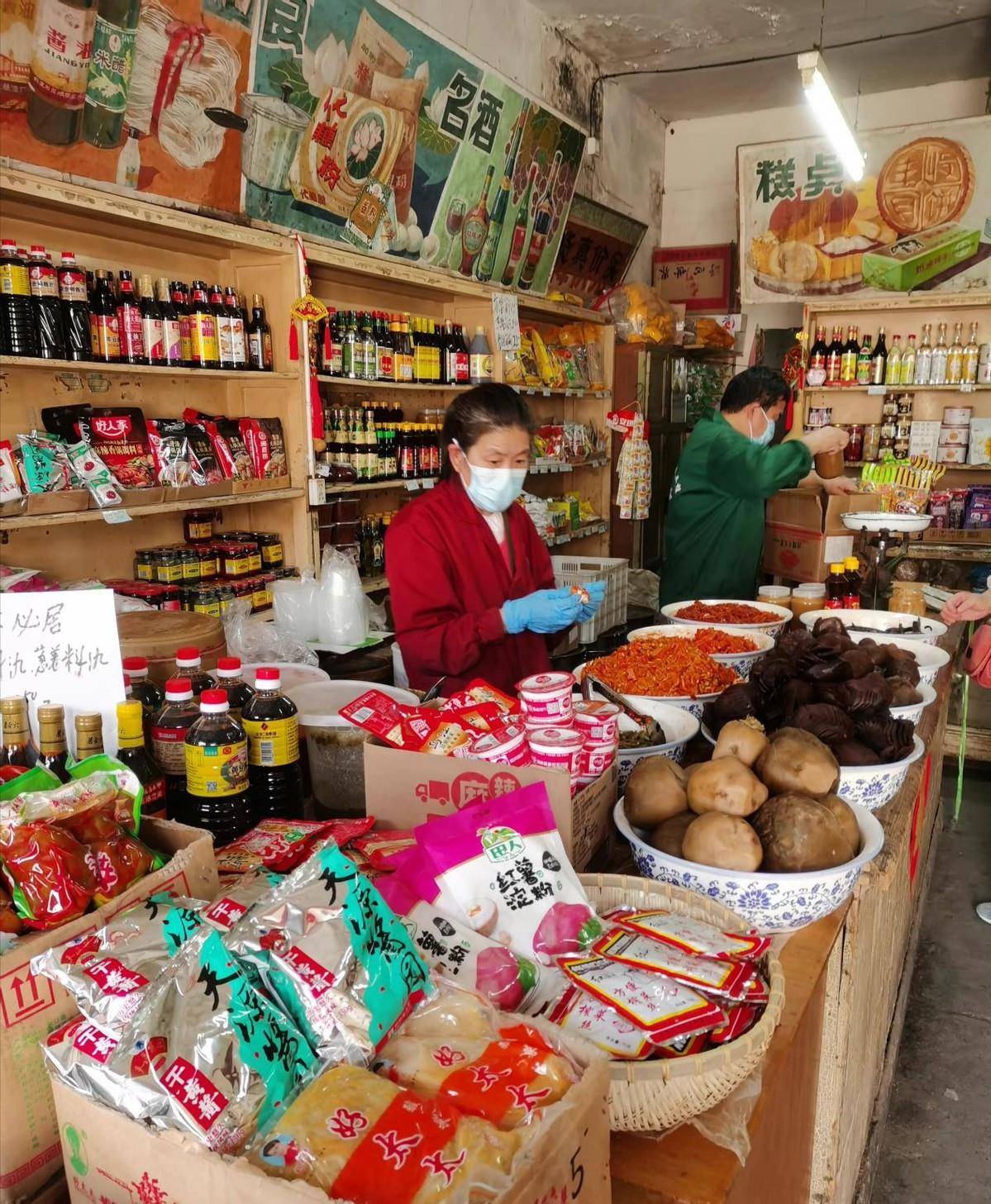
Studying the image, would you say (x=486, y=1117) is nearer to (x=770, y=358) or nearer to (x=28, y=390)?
(x=28, y=390)

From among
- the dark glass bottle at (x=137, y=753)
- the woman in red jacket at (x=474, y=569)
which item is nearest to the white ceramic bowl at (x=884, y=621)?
the woman in red jacket at (x=474, y=569)

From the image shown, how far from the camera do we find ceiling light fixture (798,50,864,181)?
12.9 ft

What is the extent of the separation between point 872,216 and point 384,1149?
6422 mm

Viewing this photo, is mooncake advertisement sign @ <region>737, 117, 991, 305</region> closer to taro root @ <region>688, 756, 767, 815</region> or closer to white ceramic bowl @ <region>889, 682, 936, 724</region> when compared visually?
white ceramic bowl @ <region>889, 682, 936, 724</region>

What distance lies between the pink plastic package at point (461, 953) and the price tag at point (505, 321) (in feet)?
14.2

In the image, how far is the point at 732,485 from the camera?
4.24 m

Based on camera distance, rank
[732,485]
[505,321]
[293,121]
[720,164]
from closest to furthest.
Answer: [293,121]
[732,485]
[505,321]
[720,164]

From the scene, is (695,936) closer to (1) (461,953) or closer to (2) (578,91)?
(1) (461,953)

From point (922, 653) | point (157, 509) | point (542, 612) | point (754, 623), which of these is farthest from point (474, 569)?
point (922, 653)

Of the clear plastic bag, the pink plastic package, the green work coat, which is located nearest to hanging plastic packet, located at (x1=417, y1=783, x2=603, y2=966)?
the pink plastic package

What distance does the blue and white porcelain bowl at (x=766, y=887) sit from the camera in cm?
119

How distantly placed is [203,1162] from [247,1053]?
0.25 ft

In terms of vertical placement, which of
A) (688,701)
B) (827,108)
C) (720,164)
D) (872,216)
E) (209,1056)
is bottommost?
(688,701)

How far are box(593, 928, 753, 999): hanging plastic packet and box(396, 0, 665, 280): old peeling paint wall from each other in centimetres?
429
